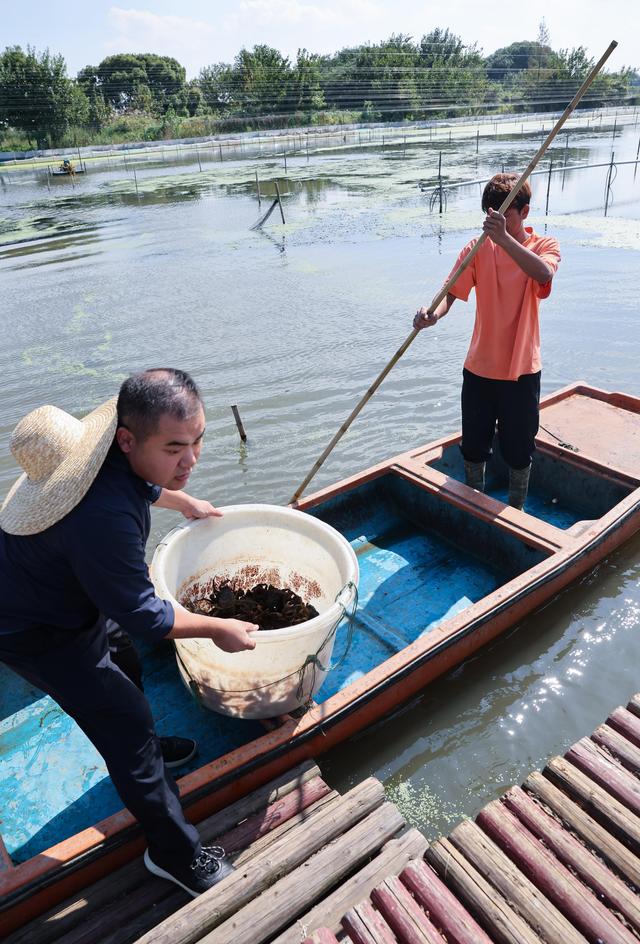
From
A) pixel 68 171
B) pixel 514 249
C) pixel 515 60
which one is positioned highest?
pixel 515 60

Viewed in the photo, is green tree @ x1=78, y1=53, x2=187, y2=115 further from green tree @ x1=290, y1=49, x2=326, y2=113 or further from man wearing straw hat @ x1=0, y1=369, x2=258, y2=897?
man wearing straw hat @ x1=0, y1=369, x2=258, y2=897

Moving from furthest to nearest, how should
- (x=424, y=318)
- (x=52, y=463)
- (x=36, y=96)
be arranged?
(x=36, y=96)
(x=424, y=318)
(x=52, y=463)

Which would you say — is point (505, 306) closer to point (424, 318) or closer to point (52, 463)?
point (424, 318)

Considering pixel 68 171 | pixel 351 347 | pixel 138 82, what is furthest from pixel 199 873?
pixel 138 82

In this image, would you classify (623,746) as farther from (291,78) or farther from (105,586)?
(291,78)

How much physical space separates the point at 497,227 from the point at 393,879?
9.62 feet

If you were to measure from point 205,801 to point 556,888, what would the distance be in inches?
51.9

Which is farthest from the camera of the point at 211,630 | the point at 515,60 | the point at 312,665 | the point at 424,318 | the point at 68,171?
the point at 515,60

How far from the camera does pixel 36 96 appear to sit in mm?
46688

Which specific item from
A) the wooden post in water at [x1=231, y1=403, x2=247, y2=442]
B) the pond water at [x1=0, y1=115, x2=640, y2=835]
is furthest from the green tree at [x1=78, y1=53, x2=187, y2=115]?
the wooden post in water at [x1=231, y1=403, x2=247, y2=442]

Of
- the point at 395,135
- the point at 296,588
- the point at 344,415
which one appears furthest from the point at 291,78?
the point at 296,588

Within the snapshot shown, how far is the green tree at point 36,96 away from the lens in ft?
152

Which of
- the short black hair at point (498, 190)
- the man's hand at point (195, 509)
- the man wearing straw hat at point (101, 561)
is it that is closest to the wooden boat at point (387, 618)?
the man wearing straw hat at point (101, 561)

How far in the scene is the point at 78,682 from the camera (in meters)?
1.78
